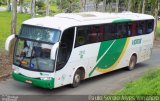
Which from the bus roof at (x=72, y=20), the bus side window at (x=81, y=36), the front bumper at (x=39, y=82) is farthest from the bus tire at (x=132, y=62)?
the front bumper at (x=39, y=82)

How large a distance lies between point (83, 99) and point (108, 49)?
15.7 feet

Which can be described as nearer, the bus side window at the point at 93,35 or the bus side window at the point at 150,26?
the bus side window at the point at 93,35

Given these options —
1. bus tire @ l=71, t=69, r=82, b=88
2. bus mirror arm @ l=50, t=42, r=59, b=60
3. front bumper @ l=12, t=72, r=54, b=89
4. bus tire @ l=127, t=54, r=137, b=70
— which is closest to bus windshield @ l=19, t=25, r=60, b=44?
bus mirror arm @ l=50, t=42, r=59, b=60

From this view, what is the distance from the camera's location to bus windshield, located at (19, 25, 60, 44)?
1519 cm

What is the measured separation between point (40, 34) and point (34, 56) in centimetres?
93

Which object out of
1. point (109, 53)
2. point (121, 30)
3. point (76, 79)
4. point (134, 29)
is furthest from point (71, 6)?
point (76, 79)

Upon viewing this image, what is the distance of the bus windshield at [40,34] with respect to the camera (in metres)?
15.2

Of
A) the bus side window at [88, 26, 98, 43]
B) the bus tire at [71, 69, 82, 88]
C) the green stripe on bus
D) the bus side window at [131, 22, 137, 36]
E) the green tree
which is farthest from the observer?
the green tree

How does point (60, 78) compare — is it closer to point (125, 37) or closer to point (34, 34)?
point (34, 34)

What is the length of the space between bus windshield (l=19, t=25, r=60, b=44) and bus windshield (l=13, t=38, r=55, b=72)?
202 mm

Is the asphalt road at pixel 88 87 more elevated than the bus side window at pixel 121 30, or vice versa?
the bus side window at pixel 121 30

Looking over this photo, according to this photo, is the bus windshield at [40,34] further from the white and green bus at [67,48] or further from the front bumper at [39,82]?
the front bumper at [39,82]

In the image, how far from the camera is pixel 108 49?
18953mm

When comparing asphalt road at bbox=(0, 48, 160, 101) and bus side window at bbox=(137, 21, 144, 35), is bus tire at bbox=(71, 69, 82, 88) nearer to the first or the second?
asphalt road at bbox=(0, 48, 160, 101)
